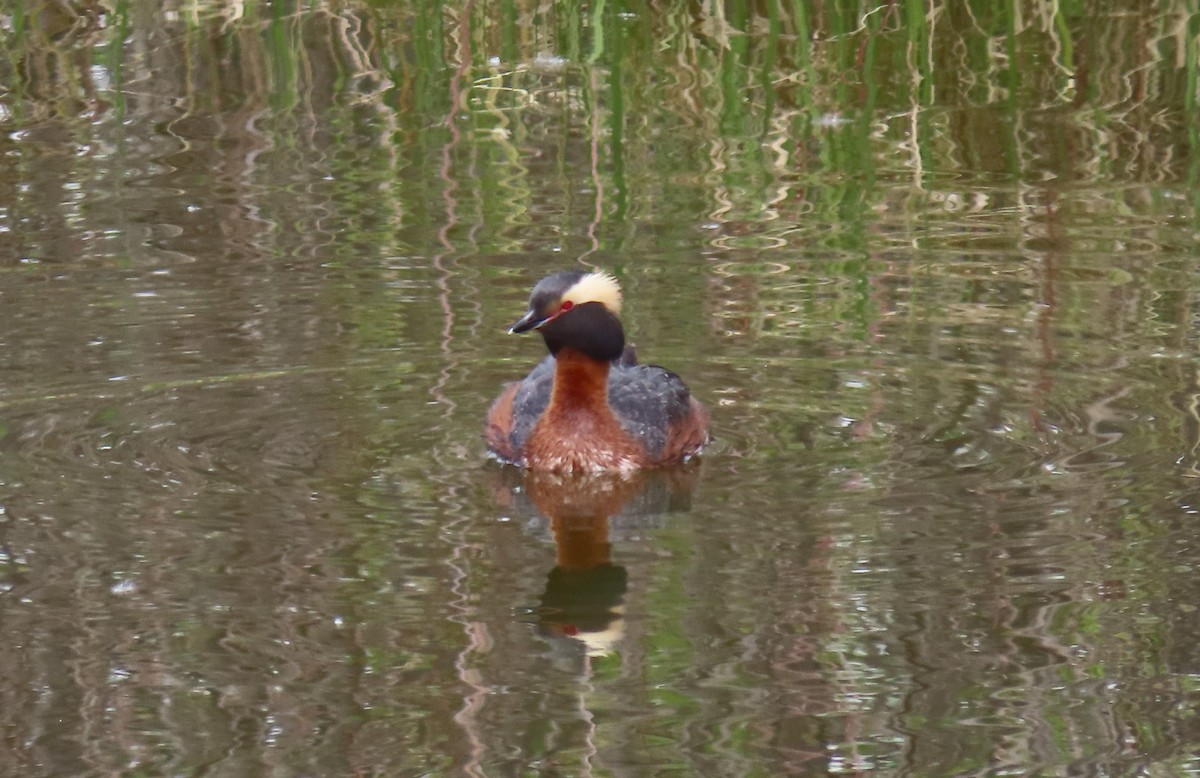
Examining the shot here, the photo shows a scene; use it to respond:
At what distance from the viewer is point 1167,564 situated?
6445 mm

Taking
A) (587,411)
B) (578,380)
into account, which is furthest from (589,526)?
(578,380)

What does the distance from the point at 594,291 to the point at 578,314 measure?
0.34 ft

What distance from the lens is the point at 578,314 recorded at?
8086 millimetres

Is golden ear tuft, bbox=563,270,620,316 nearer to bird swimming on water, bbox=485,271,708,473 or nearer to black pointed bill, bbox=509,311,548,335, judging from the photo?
bird swimming on water, bbox=485,271,708,473

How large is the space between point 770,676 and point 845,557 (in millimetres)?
973

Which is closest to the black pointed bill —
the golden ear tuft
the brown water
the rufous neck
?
the golden ear tuft

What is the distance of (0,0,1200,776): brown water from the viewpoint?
18.1 ft

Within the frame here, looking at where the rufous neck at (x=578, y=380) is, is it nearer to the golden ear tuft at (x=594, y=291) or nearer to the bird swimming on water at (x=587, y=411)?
the bird swimming on water at (x=587, y=411)

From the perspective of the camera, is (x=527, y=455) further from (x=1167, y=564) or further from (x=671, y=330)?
(x=1167, y=564)

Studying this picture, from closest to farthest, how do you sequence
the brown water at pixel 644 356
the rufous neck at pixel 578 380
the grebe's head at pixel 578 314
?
the brown water at pixel 644 356
the grebe's head at pixel 578 314
the rufous neck at pixel 578 380

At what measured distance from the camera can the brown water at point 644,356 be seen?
218 inches

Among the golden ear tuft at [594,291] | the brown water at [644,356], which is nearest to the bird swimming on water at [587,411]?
the golden ear tuft at [594,291]

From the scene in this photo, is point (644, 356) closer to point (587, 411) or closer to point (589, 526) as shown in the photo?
point (587, 411)

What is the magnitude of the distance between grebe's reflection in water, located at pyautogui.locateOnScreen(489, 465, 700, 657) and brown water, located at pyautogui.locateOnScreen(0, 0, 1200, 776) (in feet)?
0.09
